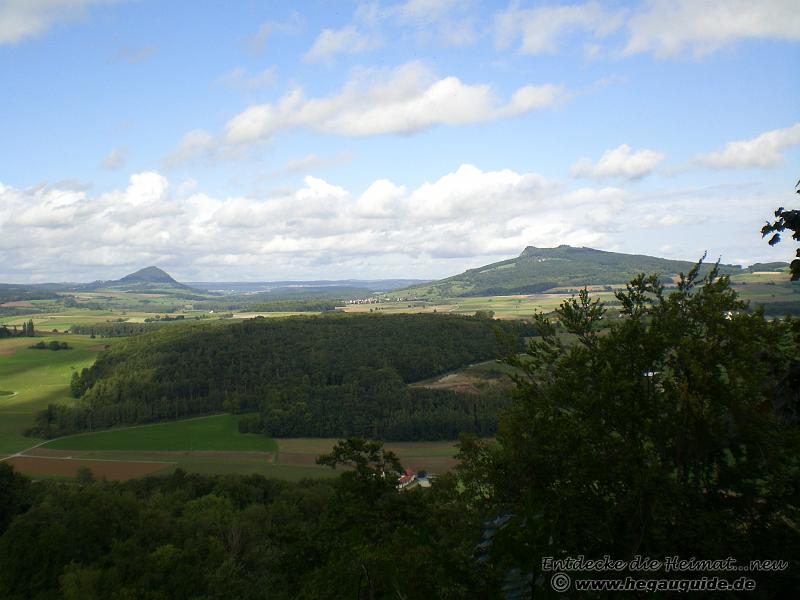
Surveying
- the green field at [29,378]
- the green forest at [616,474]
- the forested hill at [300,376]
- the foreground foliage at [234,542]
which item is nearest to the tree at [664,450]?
the green forest at [616,474]

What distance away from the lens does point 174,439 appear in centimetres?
7994

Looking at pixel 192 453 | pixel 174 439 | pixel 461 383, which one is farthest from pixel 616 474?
pixel 461 383

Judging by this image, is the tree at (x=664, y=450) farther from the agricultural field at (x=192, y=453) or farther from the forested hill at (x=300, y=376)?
the forested hill at (x=300, y=376)

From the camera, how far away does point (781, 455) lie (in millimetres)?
9711

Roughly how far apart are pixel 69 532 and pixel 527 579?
34.1m

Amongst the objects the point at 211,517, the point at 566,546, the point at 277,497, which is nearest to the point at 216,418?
the point at 277,497

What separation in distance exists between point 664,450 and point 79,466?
233 ft

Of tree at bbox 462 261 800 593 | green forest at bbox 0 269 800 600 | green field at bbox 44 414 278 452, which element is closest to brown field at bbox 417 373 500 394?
green field at bbox 44 414 278 452

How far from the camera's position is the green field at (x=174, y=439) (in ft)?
249

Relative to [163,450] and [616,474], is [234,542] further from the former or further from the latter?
[163,450]

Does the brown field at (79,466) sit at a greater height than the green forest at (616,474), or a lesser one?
lesser

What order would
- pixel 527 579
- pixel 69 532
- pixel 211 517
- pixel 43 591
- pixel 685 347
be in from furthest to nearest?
pixel 211 517 < pixel 69 532 < pixel 43 591 < pixel 685 347 < pixel 527 579

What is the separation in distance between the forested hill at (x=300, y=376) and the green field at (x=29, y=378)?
3899mm

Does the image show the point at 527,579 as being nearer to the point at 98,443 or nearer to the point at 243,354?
the point at 98,443
